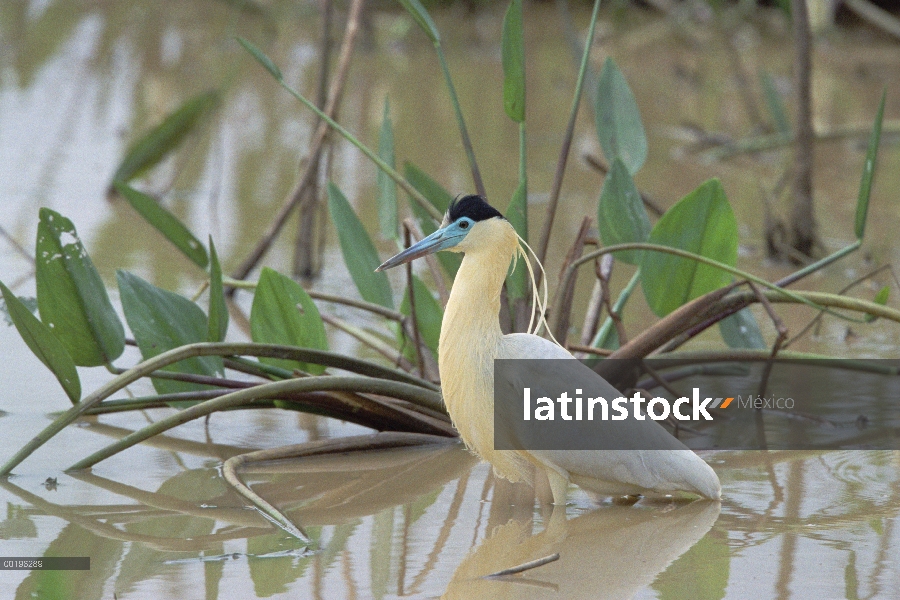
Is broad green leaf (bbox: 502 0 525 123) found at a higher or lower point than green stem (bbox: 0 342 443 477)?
higher

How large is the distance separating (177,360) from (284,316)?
0.38 meters

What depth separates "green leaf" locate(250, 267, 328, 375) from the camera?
2.66m

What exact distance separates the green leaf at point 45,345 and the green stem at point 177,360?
66 millimetres

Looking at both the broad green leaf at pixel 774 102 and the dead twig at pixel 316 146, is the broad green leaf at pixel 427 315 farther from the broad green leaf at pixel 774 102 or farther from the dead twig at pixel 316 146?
the broad green leaf at pixel 774 102

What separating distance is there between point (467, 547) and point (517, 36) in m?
1.15

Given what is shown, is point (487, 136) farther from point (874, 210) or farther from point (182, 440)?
point (182, 440)

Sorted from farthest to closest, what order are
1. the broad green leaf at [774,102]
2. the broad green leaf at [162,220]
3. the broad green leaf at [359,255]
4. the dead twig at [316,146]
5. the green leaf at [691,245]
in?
the broad green leaf at [774,102] → the dead twig at [316,146] → the broad green leaf at [162,220] → the broad green leaf at [359,255] → the green leaf at [691,245]

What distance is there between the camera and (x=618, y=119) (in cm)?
321

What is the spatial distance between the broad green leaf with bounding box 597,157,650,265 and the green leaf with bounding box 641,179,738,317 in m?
0.10

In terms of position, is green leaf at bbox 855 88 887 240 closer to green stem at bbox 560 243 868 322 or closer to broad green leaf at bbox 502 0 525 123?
green stem at bbox 560 243 868 322

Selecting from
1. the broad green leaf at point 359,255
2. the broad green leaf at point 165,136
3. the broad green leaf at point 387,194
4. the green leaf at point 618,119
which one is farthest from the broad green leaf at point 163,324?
the broad green leaf at point 165,136

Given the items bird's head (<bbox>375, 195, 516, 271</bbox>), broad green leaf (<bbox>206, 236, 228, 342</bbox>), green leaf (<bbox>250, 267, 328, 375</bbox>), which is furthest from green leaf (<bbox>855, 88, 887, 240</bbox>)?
broad green leaf (<bbox>206, 236, 228, 342</bbox>)

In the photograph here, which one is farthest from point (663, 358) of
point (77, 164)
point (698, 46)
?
point (698, 46)

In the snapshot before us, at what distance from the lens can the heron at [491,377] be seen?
2326 mm
